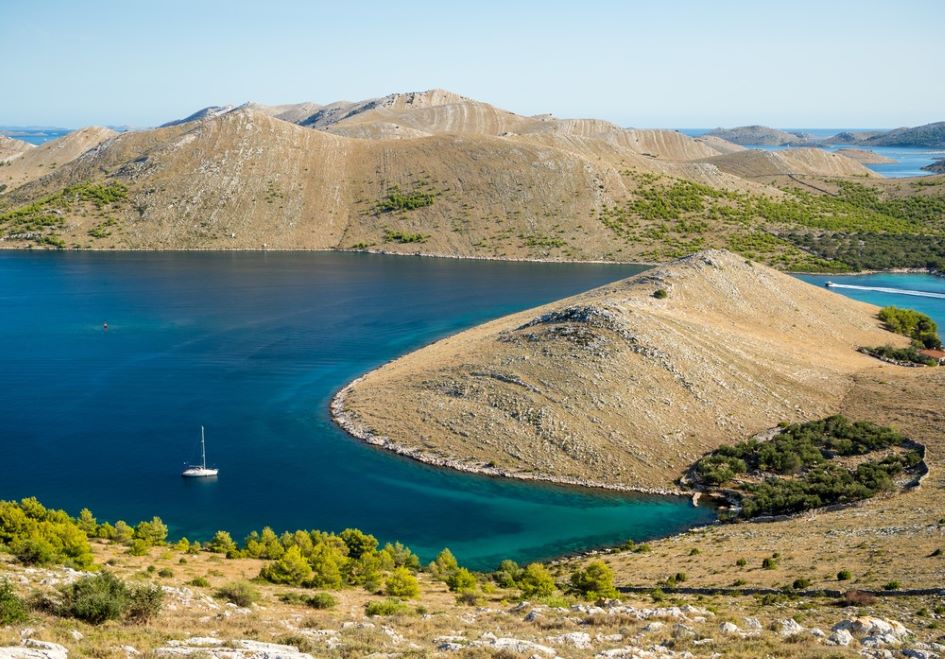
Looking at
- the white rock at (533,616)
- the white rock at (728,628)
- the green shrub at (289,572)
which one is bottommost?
the green shrub at (289,572)

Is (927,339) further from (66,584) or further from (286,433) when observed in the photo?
(66,584)

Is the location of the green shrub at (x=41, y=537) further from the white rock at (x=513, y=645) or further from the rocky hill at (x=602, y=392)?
the rocky hill at (x=602, y=392)

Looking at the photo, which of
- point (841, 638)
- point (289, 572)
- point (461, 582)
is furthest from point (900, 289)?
point (289, 572)

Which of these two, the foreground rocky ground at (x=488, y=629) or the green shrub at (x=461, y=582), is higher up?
the foreground rocky ground at (x=488, y=629)

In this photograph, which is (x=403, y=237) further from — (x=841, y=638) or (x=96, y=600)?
(x=841, y=638)

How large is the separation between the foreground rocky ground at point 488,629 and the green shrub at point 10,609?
0.34 metres

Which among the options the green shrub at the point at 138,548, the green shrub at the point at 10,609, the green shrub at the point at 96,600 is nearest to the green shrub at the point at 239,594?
the green shrub at the point at 96,600

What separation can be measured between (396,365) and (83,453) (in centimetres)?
2862

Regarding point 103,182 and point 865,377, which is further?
point 103,182

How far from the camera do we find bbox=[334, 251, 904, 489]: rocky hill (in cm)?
5750

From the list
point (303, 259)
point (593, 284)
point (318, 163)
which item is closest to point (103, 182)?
point (318, 163)

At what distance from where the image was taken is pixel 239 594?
29109 mm

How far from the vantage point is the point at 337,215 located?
161250mm

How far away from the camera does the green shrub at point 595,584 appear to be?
34.4 metres
